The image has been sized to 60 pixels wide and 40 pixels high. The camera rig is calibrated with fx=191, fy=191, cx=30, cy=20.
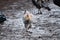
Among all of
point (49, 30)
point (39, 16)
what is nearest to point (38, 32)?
point (49, 30)

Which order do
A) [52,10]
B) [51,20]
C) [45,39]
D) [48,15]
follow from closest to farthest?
[45,39] → [51,20] → [48,15] → [52,10]

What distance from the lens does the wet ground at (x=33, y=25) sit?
5.28m

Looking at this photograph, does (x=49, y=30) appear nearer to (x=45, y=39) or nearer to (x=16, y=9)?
(x=45, y=39)

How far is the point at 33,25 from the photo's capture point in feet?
19.9

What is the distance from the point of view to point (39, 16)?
6.83 meters

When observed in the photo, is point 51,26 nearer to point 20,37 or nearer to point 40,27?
point 40,27

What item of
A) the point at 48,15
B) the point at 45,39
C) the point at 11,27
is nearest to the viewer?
the point at 45,39

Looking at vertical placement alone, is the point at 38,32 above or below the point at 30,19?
below

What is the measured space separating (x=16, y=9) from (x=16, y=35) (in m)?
2.56

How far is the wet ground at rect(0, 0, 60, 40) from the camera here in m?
5.28

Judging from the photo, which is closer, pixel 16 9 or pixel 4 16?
pixel 4 16

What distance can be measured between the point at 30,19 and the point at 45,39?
0.85m

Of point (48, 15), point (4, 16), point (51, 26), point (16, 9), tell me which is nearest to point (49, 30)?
point (51, 26)

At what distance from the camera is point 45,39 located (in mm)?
5094
